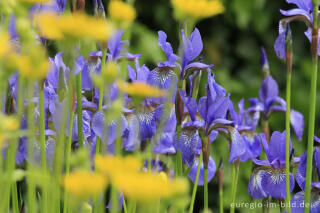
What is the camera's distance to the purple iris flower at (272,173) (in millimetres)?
768

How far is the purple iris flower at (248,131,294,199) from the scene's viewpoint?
0.77 m

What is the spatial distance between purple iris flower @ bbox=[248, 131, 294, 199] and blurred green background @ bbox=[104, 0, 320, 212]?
912 millimetres

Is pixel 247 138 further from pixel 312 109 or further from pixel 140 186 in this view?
pixel 140 186

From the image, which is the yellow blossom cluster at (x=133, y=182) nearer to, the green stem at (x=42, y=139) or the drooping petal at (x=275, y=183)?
the green stem at (x=42, y=139)

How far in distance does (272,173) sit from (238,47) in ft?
4.52

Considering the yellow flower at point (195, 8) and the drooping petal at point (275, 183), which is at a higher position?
the yellow flower at point (195, 8)

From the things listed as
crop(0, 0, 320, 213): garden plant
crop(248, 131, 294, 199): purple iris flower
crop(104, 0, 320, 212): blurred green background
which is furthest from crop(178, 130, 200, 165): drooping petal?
crop(104, 0, 320, 212): blurred green background

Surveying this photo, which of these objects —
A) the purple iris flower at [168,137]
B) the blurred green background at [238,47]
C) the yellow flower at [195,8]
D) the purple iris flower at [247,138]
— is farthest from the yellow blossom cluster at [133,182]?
the blurred green background at [238,47]

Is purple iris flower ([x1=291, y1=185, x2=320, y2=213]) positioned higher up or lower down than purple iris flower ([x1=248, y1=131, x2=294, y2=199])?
lower down

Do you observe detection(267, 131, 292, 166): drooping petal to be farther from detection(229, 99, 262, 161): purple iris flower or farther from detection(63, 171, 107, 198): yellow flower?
detection(63, 171, 107, 198): yellow flower

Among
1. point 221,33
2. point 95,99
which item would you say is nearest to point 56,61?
point 95,99

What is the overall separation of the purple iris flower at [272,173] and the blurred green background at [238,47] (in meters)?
0.91

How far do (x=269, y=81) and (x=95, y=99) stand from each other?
361 millimetres

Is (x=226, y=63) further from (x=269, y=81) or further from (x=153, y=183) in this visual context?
(x=153, y=183)
